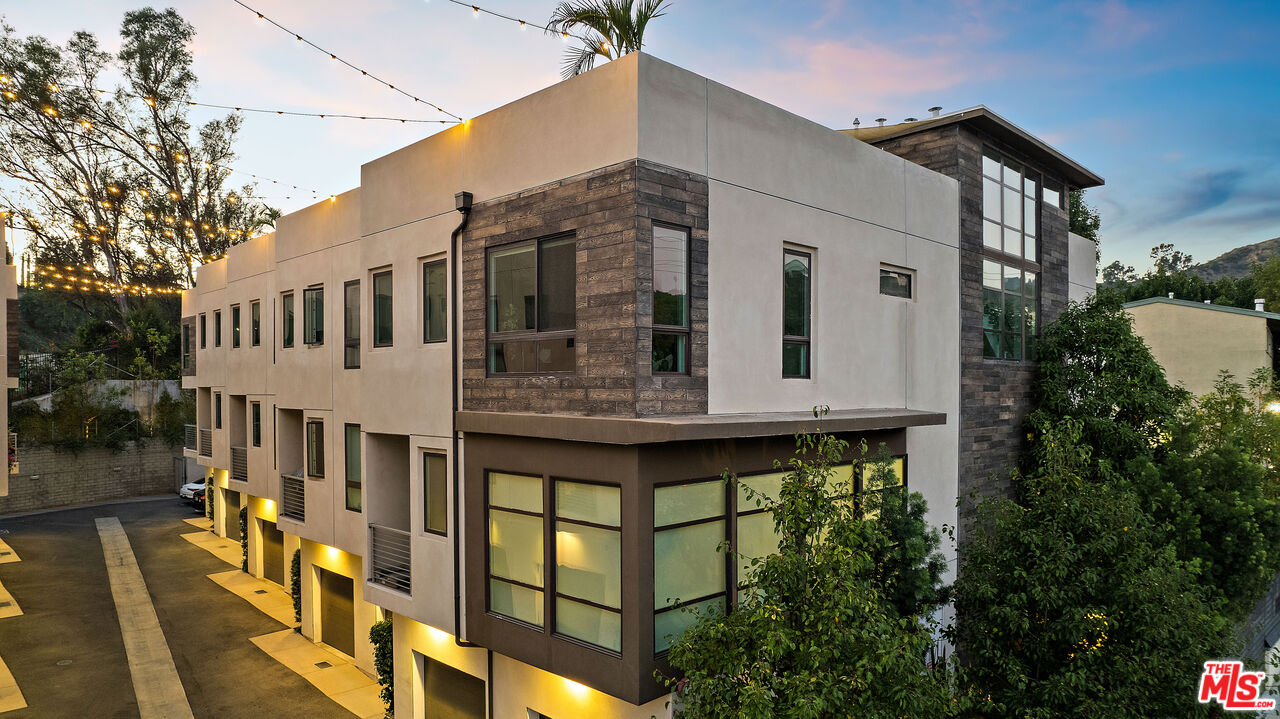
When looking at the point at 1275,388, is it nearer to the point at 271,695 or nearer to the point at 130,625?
the point at 271,695

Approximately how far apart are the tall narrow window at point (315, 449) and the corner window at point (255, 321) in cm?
632

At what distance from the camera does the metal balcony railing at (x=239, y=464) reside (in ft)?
65.4

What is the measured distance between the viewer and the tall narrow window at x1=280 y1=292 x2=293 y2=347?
1625cm

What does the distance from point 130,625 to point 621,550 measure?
16343 millimetres

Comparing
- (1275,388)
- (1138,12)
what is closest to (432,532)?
(1138,12)

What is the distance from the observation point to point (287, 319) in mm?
16391

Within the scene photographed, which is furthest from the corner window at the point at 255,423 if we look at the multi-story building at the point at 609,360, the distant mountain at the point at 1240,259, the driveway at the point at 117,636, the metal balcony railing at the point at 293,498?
the distant mountain at the point at 1240,259

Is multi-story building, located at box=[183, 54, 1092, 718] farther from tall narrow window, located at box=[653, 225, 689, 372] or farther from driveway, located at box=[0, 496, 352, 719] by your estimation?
driveway, located at box=[0, 496, 352, 719]

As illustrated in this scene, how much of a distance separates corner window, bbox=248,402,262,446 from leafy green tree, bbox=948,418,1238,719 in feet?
58.3

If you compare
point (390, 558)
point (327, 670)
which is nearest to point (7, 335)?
point (327, 670)

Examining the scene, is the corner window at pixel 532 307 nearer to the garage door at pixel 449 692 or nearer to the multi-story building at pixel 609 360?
the multi-story building at pixel 609 360

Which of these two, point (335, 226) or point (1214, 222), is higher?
point (1214, 222)

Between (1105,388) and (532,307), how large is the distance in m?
11.4

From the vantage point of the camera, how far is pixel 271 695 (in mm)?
13227
